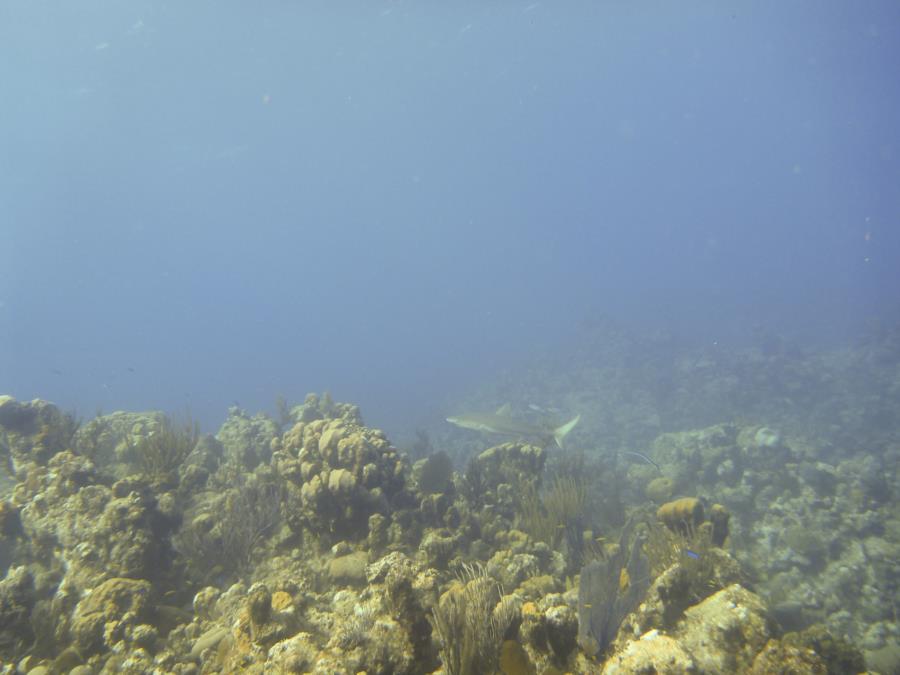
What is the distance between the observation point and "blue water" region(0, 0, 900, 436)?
4588 cm

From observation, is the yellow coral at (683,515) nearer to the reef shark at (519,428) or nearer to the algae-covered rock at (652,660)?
the reef shark at (519,428)

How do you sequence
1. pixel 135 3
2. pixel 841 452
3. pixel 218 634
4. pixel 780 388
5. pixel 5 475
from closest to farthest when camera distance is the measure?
1. pixel 218 634
2. pixel 5 475
3. pixel 841 452
4. pixel 780 388
5. pixel 135 3

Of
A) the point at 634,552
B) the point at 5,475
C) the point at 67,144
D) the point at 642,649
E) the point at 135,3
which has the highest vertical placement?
the point at 135,3

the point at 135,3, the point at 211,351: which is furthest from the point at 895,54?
the point at 211,351

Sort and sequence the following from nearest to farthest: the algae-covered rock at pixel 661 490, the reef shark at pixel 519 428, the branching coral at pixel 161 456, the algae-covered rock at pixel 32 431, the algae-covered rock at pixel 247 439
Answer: the branching coral at pixel 161 456, the algae-covered rock at pixel 32 431, the algae-covered rock at pixel 247 439, the algae-covered rock at pixel 661 490, the reef shark at pixel 519 428

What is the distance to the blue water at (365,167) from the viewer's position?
45875mm

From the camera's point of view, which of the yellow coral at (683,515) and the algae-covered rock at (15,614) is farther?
the yellow coral at (683,515)

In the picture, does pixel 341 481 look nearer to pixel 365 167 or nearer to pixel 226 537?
pixel 226 537

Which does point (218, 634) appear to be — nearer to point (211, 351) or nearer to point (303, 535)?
point (303, 535)

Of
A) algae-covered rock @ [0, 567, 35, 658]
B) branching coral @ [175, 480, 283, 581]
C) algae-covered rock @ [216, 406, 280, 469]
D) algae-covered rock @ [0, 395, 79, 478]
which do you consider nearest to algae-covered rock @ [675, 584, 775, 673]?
branching coral @ [175, 480, 283, 581]

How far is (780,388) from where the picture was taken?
20516 millimetres

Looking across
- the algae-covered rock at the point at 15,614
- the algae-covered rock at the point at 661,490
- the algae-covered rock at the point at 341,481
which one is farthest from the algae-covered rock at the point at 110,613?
the algae-covered rock at the point at 661,490

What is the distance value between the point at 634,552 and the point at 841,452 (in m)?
15.2

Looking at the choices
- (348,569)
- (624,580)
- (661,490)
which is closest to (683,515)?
(624,580)
